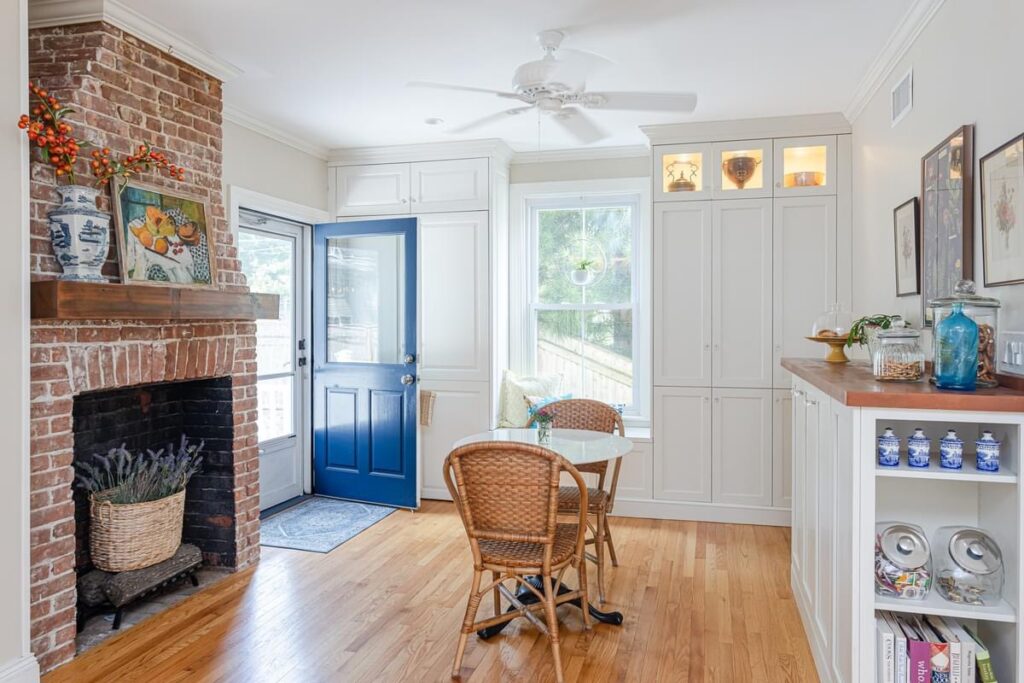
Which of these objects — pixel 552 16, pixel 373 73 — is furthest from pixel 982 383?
pixel 373 73

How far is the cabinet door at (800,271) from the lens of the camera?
433 centimetres

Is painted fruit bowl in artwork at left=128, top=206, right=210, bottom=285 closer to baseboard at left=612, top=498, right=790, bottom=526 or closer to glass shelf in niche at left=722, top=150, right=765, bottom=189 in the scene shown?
baseboard at left=612, top=498, right=790, bottom=526

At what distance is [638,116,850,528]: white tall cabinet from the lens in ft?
14.3

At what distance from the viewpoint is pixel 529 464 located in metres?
2.40

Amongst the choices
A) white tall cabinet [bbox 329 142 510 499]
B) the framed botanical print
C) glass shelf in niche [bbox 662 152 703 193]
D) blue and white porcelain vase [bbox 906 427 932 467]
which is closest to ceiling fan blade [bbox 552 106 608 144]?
glass shelf in niche [bbox 662 152 703 193]

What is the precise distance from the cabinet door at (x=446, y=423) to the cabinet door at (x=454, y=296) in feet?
0.30

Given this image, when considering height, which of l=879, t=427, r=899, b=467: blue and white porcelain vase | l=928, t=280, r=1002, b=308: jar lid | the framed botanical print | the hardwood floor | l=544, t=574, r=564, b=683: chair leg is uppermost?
the framed botanical print

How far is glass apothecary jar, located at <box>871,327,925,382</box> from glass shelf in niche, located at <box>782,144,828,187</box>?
7.93ft

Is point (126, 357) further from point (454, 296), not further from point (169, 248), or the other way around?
point (454, 296)

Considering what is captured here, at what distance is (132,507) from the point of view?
303cm

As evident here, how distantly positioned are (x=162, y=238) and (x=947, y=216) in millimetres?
3368

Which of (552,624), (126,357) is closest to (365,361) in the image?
(126,357)

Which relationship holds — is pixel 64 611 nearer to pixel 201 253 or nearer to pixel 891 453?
pixel 201 253

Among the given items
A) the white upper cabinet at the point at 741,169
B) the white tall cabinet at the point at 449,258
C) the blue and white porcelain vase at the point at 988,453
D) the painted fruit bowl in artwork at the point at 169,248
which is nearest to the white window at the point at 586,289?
the white tall cabinet at the point at 449,258
